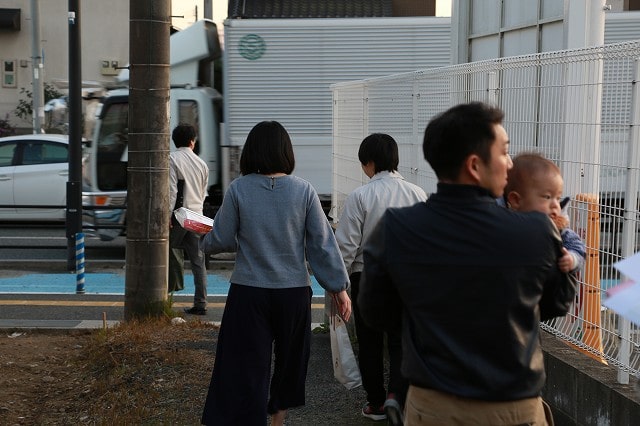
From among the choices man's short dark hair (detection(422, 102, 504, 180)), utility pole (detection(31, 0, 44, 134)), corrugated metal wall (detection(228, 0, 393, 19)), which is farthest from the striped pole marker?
utility pole (detection(31, 0, 44, 134))

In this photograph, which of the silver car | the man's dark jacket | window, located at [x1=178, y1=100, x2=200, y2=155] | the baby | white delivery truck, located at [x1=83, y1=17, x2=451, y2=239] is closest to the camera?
the man's dark jacket

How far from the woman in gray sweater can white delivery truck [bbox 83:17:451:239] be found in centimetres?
945

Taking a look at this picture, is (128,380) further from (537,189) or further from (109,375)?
(537,189)

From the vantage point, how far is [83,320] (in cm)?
904

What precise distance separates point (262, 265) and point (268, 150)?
0.61m

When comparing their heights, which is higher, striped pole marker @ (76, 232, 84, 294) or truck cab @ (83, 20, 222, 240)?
truck cab @ (83, 20, 222, 240)

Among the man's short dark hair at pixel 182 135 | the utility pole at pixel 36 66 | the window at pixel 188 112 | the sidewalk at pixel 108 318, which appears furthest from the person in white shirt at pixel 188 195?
the utility pole at pixel 36 66

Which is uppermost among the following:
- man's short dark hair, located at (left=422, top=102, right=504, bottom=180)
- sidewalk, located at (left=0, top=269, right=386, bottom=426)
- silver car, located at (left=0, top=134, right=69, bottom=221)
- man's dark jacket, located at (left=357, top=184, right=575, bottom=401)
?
man's short dark hair, located at (left=422, top=102, right=504, bottom=180)

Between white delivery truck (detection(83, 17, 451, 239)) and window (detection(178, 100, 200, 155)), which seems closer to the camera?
window (detection(178, 100, 200, 155))

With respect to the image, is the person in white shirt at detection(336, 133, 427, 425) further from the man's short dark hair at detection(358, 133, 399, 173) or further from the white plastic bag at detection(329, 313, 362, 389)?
the white plastic bag at detection(329, 313, 362, 389)

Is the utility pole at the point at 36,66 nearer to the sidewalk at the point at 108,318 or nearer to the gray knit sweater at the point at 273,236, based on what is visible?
the sidewalk at the point at 108,318

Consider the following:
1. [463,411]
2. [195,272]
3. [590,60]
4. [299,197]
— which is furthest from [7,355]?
[463,411]

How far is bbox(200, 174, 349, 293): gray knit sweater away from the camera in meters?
5.11

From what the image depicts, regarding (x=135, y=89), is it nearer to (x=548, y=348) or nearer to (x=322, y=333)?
(x=322, y=333)
